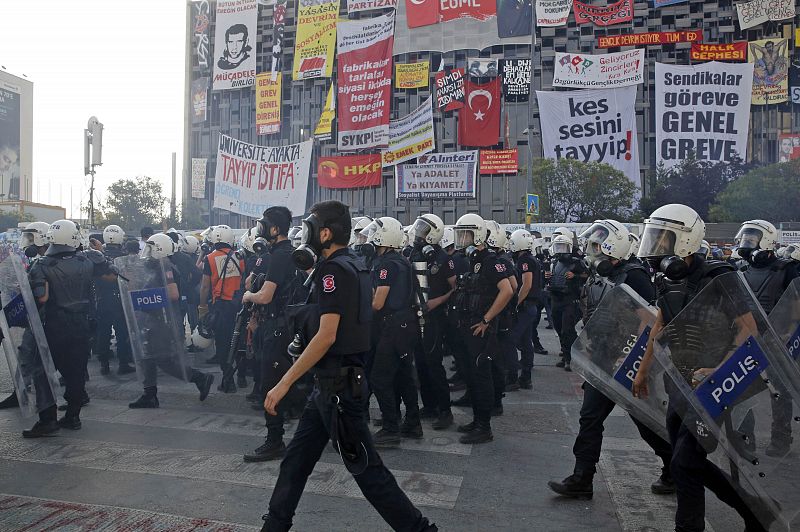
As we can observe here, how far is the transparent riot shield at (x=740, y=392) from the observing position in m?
2.82

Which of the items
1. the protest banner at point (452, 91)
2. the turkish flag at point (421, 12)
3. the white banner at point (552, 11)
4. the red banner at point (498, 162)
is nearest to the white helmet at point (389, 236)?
the protest banner at point (452, 91)

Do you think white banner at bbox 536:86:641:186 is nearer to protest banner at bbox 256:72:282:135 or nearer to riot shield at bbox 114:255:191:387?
protest banner at bbox 256:72:282:135

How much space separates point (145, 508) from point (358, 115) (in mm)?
34236

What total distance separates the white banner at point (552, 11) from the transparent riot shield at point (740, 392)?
40398 mm

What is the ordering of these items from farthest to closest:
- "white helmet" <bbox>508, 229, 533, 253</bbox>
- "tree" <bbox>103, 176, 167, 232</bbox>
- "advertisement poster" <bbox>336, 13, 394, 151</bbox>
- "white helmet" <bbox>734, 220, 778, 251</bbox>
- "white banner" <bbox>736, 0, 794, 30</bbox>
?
"tree" <bbox>103, 176, 167, 232</bbox> → "white banner" <bbox>736, 0, 794, 30</bbox> → "advertisement poster" <bbox>336, 13, 394, 151</bbox> → "white helmet" <bbox>508, 229, 533, 253</bbox> → "white helmet" <bbox>734, 220, 778, 251</bbox>

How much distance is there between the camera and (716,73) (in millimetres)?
38375

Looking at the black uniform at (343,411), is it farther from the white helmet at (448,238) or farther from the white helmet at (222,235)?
the white helmet at (222,235)

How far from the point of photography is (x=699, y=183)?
1476 inches

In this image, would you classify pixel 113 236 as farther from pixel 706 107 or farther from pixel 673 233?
pixel 706 107

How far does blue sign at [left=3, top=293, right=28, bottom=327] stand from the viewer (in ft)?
17.5

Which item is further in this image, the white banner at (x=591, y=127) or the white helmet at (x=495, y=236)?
the white banner at (x=591, y=127)

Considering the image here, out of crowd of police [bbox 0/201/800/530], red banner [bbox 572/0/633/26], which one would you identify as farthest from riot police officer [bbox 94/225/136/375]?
red banner [bbox 572/0/633/26]

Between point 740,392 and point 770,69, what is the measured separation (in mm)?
47850

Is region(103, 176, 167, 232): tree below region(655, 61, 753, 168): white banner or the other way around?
below
